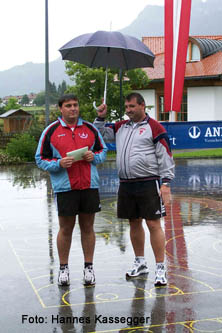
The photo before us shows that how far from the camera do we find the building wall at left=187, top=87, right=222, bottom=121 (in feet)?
108

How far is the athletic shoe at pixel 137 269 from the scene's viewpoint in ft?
19.2

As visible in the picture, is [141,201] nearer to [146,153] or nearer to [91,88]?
[146,153]

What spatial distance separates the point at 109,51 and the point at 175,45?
8.36 metres

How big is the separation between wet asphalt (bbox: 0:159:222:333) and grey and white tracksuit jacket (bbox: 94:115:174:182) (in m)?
→ 1.07

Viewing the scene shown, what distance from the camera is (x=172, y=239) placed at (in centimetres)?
770

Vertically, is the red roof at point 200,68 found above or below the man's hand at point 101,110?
above

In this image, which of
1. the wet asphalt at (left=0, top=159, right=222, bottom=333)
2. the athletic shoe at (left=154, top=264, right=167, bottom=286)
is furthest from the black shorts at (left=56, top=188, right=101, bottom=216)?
the athletic shoe at (left=154, top=264, right=167, bottom=286)

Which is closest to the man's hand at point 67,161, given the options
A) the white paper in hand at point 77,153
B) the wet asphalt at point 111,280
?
the white paper in hand at point 77,153

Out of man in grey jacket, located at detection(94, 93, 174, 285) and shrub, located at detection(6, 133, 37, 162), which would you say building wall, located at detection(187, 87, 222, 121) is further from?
man in grey jacket, located at detection(94, 93, 174, 285)

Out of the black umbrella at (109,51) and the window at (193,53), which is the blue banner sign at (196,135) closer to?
the black umbrella at (109,51)

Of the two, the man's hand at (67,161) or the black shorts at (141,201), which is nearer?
the man's hand at (67,161)

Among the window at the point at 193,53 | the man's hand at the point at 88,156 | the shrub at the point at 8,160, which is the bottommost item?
the shrub at the point at 8,160

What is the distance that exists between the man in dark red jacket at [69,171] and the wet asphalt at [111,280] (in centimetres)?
41

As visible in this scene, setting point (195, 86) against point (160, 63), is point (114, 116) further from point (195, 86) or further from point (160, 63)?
point (160, 63)
